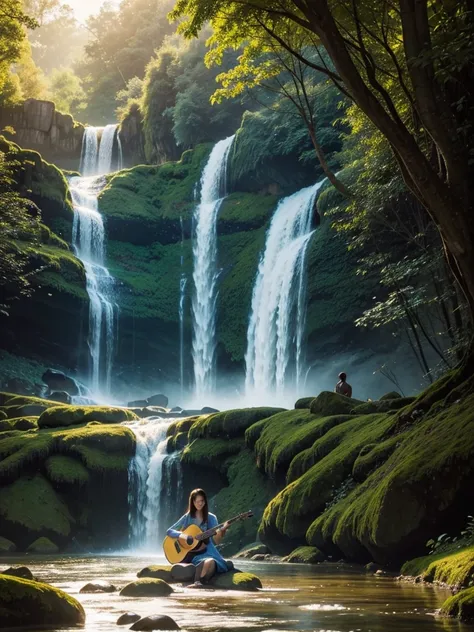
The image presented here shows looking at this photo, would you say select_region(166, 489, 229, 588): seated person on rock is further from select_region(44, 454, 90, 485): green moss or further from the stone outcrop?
the stone outcrop

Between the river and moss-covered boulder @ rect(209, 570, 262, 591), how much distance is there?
0.16 meters

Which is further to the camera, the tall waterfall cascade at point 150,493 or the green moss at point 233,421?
the tall waterfall cascade at point 150,493

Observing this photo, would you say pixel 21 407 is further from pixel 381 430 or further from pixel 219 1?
pixel 219 1

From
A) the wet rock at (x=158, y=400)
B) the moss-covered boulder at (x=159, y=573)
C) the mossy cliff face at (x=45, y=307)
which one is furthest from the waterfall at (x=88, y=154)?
the moss-covered boulder at (x=159, y=573)

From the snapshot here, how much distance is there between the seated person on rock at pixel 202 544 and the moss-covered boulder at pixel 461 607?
11.7ft

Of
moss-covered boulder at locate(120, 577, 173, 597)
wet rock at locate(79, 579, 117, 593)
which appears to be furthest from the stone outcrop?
moss-covered boulder at locate(120, 577, 173, 597)

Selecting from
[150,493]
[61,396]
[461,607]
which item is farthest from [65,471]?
[461,607]

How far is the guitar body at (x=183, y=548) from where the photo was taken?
1061cm

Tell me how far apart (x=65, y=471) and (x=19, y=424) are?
4.04 metres

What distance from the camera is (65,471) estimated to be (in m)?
22.2

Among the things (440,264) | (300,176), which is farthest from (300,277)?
(440,264)

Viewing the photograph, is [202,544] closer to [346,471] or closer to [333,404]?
[346,471]

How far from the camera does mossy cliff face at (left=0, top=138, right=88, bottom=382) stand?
125ft

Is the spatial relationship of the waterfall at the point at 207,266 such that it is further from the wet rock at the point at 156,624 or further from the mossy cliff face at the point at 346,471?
the wet rock at the point at 156,624
